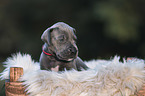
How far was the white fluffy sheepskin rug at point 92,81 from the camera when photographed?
1085 millimetres

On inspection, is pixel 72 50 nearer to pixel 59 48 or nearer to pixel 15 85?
pixel 59 48

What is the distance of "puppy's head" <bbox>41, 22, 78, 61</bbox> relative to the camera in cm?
130

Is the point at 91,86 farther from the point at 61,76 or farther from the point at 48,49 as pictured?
the point at 48,49

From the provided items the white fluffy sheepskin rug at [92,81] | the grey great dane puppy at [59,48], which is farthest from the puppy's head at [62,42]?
the white fluffy sheepskin rug at [92,81]

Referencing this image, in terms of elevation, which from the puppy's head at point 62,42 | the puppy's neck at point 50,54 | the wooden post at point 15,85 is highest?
the puppy's head at point 62,42

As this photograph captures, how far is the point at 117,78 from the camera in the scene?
3.65 ft

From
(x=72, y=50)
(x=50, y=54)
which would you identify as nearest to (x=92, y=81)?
(x=72, y=50)

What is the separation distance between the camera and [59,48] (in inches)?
52.6

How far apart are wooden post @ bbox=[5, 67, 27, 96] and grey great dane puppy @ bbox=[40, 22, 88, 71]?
25 cm

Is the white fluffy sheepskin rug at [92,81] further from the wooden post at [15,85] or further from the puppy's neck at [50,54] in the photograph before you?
the puppy's neck at [50,54]

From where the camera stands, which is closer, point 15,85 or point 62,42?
point 15,85

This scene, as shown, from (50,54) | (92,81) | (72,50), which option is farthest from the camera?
(50,54)

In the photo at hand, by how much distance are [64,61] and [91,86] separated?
0.36 metres

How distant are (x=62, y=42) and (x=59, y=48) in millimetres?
43
